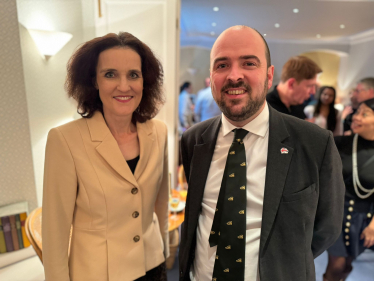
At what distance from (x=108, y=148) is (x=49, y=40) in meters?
1.08

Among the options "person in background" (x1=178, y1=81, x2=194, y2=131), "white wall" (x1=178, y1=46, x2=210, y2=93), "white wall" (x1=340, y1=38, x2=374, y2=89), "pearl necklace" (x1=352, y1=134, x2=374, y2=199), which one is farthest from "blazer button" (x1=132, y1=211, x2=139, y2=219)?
"person in background" (x1=178, y1=81, x2=194, y2=131)

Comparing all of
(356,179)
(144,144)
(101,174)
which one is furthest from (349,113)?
(101,174)

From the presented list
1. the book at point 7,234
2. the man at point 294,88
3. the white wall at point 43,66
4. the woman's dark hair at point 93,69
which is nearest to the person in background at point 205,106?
the man at point 294,88

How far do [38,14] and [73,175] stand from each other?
127 centimetres

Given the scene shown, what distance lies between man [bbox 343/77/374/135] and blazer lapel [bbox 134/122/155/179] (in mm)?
1537

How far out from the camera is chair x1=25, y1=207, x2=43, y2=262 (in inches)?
57.5

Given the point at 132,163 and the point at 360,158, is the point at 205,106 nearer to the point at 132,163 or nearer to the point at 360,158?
the point at 360,158

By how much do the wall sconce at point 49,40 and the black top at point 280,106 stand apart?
1.45 meters

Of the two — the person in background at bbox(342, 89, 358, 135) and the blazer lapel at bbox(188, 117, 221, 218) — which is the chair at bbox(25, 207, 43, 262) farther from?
the person in background at bbox(342, 89, 358, 135)

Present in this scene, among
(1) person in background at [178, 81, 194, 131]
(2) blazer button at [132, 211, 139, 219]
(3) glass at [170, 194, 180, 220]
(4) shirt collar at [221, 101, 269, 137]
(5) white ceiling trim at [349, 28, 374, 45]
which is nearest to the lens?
(4) shirt collar at [221, 101, 269, 137]

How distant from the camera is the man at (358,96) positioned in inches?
72.9

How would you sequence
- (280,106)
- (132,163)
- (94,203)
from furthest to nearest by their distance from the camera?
(280,106) → (132,163) → (94,203)

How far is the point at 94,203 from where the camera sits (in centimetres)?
114

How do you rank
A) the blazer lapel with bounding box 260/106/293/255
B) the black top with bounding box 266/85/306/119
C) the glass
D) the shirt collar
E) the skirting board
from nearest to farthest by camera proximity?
the blazer lapel with bounding box 260/106/293/255
the shirt collar
the black top with bounding box 266/85/306/119
the skirting board
the glass
